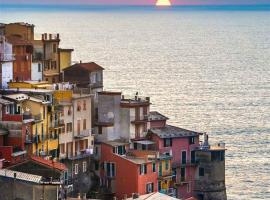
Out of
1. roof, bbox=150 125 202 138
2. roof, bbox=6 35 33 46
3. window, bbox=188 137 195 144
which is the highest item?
roof, bbox=6 35 33 46

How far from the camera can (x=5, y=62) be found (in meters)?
82.2

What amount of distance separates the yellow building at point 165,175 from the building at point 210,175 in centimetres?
376

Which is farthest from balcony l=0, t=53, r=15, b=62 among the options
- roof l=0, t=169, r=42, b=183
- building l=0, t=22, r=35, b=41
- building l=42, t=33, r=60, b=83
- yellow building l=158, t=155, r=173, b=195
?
roof l=0, t=169, r=42, b=183

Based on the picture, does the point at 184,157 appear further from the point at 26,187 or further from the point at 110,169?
the point at 26,187

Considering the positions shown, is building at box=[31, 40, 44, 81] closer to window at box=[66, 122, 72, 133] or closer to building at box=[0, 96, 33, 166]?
window at box=[66, 122, 72, 133]

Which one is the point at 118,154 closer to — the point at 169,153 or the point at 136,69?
the point at 169,153

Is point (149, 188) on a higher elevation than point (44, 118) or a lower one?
lower

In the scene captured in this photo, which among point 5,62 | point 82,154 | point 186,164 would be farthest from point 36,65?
point 186,164

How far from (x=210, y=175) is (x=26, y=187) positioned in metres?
24.2

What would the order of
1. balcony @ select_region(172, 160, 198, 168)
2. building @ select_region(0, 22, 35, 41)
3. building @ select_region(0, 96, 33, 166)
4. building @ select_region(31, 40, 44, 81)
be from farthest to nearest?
building @ select_region(0, 22, 35, 41) → building @ select_region(31, 40, 44, 81) → balcony @ select_region(172, 160, 198, 168) → building @ select_region(0, 96, 33, 166)

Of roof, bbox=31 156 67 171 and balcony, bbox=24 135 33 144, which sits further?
balcony, bbox=24 135 33 144

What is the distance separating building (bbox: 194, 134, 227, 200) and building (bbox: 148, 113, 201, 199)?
381 millimetres

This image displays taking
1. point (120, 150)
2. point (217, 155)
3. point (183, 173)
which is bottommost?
point (183, 173)

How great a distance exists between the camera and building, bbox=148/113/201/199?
270 ft
